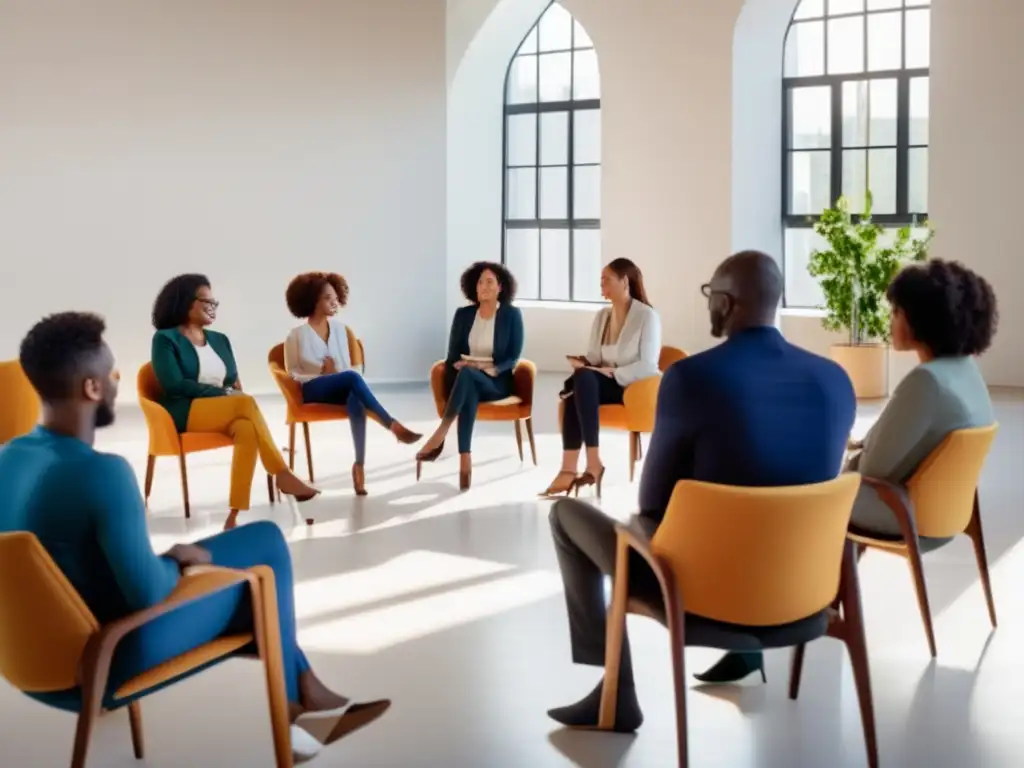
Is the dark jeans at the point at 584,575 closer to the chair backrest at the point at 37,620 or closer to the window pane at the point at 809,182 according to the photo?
the chair backrest at the point at 37,620

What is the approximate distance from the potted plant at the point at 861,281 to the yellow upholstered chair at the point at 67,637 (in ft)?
31.0

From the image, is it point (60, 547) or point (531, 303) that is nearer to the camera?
point (60, 547)

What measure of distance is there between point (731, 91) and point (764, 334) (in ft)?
33.0

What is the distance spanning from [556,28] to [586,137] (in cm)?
122

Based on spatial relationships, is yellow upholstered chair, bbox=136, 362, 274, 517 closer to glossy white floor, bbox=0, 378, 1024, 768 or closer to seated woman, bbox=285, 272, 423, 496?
glossy white floor, bbox=0, 378, 1024, 768

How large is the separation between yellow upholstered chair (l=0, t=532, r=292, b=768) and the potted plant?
945 cm

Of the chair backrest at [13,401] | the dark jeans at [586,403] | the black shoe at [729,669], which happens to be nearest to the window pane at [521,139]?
the dark jeans at [586,403]

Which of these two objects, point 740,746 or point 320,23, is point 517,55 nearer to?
point 320,23

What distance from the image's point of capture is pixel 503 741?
3902mm

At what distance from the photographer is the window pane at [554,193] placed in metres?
15.4

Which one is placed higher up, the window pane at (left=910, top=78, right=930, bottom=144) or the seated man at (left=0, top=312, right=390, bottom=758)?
the window pane at (left=910, top=78, right=930, bottom=144)

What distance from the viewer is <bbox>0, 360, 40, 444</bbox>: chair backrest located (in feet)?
19.8

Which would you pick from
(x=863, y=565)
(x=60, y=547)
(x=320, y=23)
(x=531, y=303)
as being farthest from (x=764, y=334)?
(x=531, y=303)

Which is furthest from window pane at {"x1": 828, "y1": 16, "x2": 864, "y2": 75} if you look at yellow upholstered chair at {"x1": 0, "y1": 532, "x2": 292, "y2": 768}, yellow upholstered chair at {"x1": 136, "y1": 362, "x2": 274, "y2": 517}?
yellow upholstered chair at {"x1": 0, "y1": 532, "x2": 292, "y2": 768}
